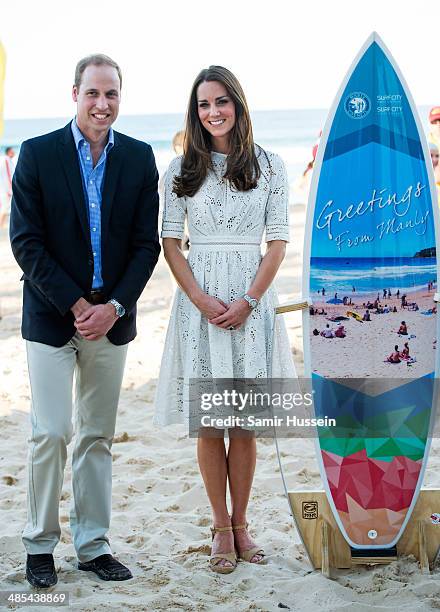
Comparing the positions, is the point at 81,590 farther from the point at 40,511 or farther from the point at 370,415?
the point at 370,415

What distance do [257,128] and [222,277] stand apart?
1380 inches

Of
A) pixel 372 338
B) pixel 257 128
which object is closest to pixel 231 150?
pixel 372 338

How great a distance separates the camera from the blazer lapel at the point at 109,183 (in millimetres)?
2666

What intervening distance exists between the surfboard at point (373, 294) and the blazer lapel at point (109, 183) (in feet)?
2.20

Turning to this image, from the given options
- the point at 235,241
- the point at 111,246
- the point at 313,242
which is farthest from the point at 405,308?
the point at 111,246

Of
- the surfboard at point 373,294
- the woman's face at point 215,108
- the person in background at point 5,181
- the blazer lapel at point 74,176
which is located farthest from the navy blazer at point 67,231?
the person in background at point 5,181

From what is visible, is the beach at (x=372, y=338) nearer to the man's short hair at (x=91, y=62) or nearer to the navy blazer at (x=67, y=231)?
the navy blazer at (x=67, y=231)

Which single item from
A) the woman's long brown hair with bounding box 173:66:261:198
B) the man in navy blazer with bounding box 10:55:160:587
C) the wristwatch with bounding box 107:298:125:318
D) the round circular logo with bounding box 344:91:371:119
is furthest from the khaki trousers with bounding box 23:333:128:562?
the round circular logo with bounding box 344:91:371:119

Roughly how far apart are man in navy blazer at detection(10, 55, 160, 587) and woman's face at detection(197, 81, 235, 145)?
23 centimetres

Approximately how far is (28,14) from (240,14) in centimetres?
1036

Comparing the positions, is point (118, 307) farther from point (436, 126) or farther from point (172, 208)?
point (436, 126)

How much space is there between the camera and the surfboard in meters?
2.84

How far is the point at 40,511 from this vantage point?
270cm

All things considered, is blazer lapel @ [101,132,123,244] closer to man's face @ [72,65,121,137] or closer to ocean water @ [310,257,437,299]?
man's face @ [72,65,121,137]
